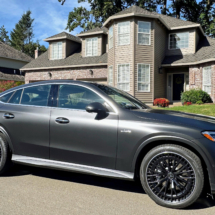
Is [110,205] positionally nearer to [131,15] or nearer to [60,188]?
[60,188]

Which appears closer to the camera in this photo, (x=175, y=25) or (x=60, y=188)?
(x=60, y=188)

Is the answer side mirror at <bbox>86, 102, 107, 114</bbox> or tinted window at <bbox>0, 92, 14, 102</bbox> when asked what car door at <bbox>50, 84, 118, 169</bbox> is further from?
tinted window at <bbox>0, 92, 14, 102</bbox>

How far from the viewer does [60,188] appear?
399 centimetres

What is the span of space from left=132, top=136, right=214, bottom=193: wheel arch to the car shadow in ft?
0.96

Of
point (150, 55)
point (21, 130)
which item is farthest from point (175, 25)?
point (21, 130)

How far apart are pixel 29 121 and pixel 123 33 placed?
1515 centimetres

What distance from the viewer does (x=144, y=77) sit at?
18078 mm

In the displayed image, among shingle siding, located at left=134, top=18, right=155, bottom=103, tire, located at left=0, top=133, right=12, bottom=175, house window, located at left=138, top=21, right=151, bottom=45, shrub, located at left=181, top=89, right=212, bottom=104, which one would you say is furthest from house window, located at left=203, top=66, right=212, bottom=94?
tire, located at left=0, top=133, right=12, bottom=175

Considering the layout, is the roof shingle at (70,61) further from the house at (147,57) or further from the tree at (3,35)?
the tree at (3,35)

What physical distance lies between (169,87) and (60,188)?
17.2 meters

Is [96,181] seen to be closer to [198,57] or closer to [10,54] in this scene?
[198,57]

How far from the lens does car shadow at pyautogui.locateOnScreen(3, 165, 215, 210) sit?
11.7 feet

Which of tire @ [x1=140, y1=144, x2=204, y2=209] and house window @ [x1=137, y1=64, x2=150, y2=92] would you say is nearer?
tire @ [x1=140, y1=144, x2=204, y2=209]

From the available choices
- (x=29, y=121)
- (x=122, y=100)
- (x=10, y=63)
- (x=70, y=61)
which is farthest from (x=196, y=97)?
(x=10, y=63)
